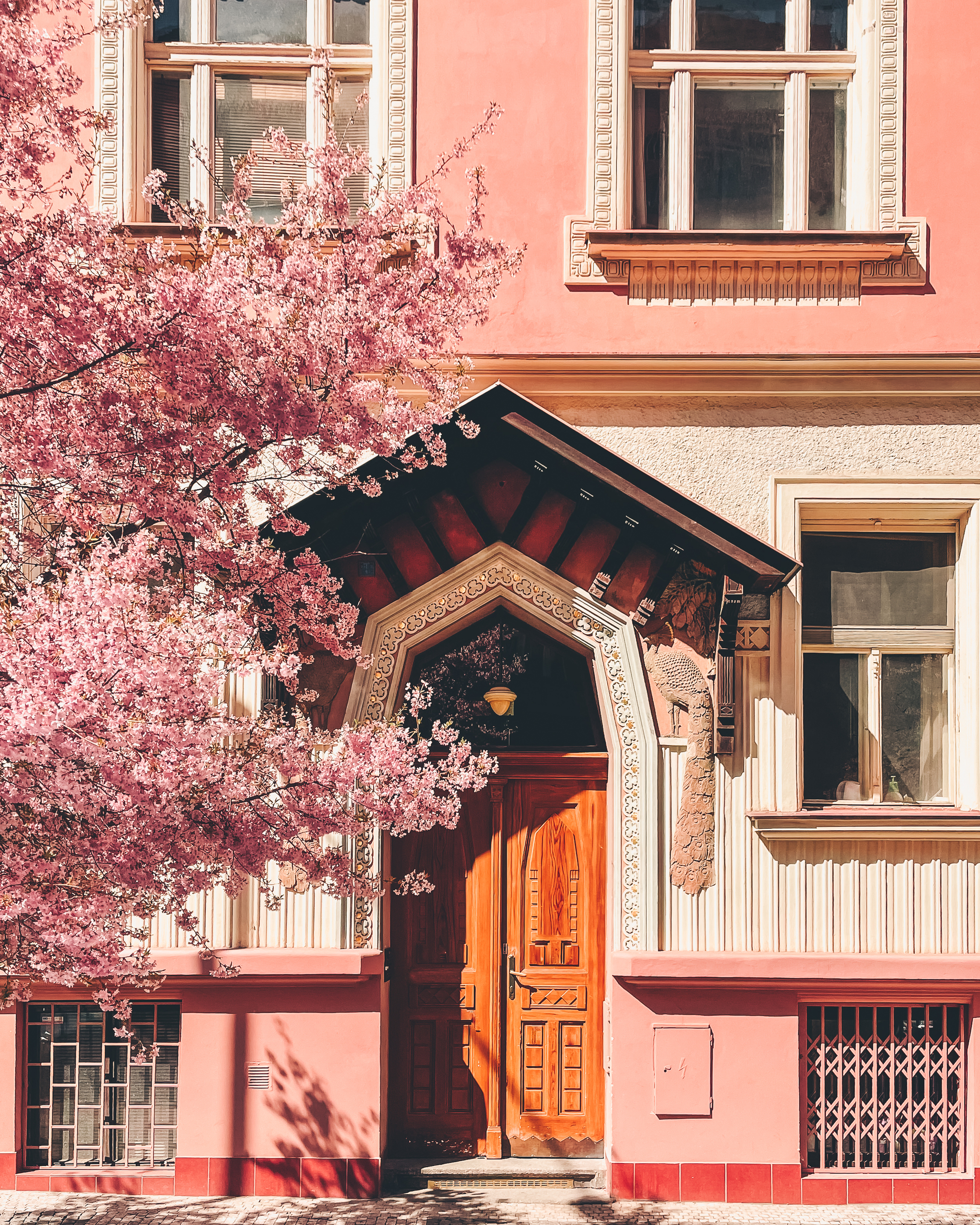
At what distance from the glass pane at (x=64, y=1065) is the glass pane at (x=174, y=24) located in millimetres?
7134

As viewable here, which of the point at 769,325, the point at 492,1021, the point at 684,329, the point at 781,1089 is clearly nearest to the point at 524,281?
the point at 684,329

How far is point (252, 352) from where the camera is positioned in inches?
176

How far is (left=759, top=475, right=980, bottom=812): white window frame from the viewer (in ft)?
23.7

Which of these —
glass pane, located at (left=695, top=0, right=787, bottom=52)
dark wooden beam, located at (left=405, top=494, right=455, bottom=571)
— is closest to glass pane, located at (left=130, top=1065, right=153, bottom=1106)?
dark wooden beam, located at (left=405, top=494, right=455, bottom=571)

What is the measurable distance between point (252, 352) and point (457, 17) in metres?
4.29

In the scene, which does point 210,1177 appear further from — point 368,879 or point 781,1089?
point 781,1089

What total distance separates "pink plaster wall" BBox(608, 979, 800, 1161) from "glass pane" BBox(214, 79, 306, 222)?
617 cm

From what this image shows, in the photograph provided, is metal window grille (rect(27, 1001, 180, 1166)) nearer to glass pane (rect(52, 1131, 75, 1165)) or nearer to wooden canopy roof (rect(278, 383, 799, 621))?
glass pane (rect(52, 1131, 75, 1165))

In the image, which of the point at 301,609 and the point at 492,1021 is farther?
the point at 492,1021

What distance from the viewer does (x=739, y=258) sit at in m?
7.30

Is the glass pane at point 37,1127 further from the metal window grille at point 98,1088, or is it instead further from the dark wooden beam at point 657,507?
the dark wooden beam at point 657,507

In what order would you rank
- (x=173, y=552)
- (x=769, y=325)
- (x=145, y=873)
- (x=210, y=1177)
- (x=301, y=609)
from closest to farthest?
(x=145, y=873) → (x=173, y=552) → (x=301, y=609) → (x=210, y=1177) → (x=769, y=325)

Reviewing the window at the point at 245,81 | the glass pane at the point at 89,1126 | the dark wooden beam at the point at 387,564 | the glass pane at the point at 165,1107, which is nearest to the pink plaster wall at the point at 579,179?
the window at the point at 245,81

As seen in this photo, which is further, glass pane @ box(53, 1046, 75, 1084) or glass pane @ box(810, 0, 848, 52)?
glass pane @ box(810, 0, 848, 52)
